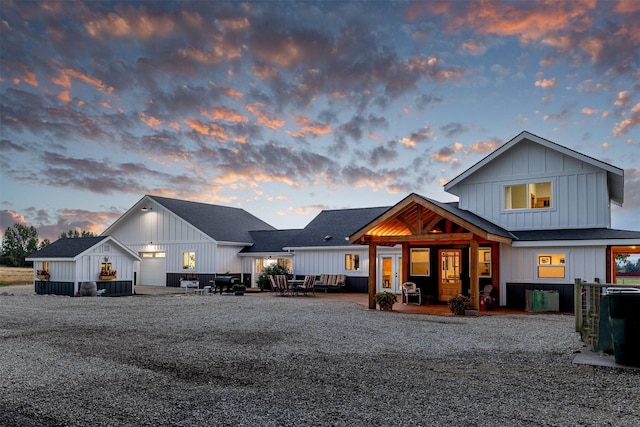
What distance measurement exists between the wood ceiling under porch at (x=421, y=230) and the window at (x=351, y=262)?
826 cm

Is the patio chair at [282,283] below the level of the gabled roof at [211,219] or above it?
below

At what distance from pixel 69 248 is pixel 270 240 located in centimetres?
1177

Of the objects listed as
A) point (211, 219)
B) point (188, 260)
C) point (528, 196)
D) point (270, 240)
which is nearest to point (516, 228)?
point (528, 196)

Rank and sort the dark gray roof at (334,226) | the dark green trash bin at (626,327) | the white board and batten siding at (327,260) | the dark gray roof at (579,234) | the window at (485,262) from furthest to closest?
the dark gray roof at (334,226) < the white board and batten siding at (327,260) < the window at (485,262) < the dark gray roof at (579,234) < the dark green trash bin at (626,327)

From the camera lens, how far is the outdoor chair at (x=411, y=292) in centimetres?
1923

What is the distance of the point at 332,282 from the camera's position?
26.8 meters

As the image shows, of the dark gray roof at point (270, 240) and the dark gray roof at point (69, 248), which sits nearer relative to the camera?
the dark gray roof at point (69, 248)

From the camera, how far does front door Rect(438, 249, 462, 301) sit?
19.2 m

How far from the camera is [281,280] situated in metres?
24.2

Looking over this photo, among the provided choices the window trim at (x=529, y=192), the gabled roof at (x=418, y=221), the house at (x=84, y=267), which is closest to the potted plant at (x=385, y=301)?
the gabled roof at (x=418, y=221)

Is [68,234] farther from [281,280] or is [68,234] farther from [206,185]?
[281,280]

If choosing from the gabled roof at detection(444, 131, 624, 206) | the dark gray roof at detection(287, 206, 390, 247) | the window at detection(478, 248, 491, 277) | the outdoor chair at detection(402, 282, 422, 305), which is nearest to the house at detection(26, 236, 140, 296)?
the dark gray roof at detection(287, 206, 390, 247)

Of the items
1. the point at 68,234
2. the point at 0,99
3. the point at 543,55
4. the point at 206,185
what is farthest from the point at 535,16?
the point at 68,234

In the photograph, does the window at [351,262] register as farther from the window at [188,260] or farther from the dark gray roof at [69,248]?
the dark gray roof at [69,248]
